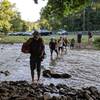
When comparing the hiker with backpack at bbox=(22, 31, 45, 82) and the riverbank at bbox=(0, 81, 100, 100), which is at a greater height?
the hiker with backpack at bbox=(22, 31, 45, 82)

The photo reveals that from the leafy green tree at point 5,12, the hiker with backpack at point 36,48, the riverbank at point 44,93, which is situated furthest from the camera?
the leafy green tree at point 5,12

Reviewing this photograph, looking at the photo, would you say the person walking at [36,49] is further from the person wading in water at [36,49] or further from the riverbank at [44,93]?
the riverbank at [44,93]

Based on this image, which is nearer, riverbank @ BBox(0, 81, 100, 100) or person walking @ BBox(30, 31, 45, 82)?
riverbank @ BBox(0, 81, 100, 100)

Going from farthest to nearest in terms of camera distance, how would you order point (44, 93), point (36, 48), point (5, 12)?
point (5, 12) → point (36, 48) → point (44, 93)

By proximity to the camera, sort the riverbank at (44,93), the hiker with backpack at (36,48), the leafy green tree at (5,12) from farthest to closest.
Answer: the leafy green tree at (5,12), the hiker with backpack at (36,48), the riverbank at (44,93)

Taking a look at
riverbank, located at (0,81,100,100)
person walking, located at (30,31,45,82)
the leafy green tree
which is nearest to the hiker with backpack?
person walking, located at (30,31,45,82)

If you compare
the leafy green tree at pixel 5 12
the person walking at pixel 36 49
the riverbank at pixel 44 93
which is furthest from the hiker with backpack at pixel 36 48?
the leafy green tree at pixel 5 12

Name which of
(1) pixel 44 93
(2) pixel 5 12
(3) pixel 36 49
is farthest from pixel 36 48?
(2) pixel 5 12

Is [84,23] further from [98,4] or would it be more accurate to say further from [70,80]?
[98,4]

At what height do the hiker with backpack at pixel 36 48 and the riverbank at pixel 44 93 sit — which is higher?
the hiker with backpack at pixel 36 48

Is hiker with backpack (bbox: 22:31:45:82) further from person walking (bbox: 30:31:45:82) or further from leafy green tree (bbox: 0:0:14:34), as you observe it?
leafy green tree (bbox: 0:0:14:34)

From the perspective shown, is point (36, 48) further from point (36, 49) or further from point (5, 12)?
point (5, 12)

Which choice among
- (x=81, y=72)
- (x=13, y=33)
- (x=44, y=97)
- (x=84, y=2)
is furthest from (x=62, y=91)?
(x=13, y=33)

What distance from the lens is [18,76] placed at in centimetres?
2194
